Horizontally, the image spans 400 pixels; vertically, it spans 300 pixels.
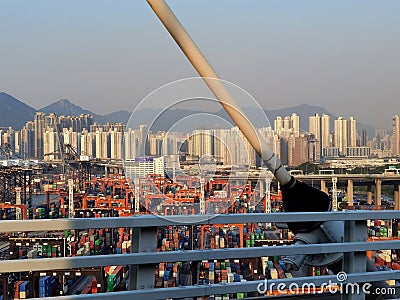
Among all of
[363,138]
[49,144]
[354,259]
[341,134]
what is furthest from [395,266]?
[49,144]

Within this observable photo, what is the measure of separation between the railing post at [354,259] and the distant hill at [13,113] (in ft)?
29.9

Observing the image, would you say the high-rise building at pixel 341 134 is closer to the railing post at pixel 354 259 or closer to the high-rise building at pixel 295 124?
the high-rise building at pixel 295 124

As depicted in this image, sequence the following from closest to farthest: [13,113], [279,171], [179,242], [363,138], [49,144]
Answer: [179,242] < [279,171] < [363,138] < [49,144] < [13,113]

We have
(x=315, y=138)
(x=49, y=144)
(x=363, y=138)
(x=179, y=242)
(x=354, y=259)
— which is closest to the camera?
(x=354, y=259)

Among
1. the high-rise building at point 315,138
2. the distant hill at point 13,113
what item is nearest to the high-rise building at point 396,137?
the high-rise building at point 315,138

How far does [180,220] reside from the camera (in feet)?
9.65

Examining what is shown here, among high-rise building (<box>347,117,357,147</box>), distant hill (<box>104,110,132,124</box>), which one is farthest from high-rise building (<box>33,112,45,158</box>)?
high-rise building (<box>347,117,357,147</box>)

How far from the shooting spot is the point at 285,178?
4.06 m

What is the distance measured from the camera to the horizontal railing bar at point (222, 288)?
2787 millimetres

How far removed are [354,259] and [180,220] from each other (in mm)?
1229

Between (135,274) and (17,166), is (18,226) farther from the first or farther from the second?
(17,166)

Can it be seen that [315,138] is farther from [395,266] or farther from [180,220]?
[180,220]

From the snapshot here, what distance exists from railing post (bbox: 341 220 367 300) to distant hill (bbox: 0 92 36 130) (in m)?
9.10

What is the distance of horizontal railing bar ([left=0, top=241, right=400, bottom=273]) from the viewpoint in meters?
2.60
